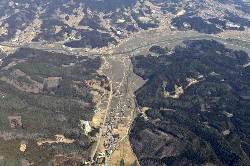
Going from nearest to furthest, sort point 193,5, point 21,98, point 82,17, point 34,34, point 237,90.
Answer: point 21,98
point 237,90
point 34,34
point 82,17
point 193,5

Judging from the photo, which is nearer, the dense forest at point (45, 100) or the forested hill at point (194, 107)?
the dense forest at point (45, 100)

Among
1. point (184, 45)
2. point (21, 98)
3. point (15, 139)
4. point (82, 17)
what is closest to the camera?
point (15, 139)

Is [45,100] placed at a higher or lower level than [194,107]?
higher

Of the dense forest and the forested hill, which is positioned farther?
the forested hill

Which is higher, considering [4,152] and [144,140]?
[4,152]

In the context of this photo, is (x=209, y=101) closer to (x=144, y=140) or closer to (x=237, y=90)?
(x=237, y=90)

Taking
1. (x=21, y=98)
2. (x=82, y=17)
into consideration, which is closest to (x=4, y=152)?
(x=21, y=98)

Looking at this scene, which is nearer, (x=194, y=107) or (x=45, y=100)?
(x=45, y=100)

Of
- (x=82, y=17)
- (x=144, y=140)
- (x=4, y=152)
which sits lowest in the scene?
(x=82, y=17)
